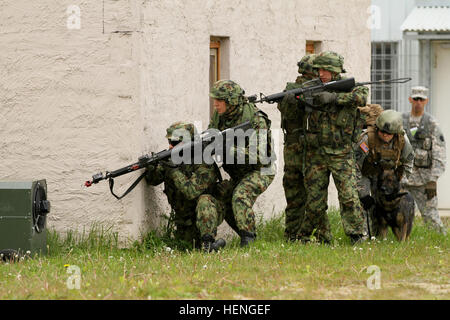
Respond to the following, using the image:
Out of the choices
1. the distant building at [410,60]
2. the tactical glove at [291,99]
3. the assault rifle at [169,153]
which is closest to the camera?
the assault rifle at [169,153]

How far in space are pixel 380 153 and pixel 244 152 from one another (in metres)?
1.57

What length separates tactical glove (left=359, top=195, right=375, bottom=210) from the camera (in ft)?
32.7

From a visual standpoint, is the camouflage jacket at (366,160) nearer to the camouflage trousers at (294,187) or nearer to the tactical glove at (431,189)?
the camouflage trousers at (294,187)

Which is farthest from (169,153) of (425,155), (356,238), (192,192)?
(425,155)

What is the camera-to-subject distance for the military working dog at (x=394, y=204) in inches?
398

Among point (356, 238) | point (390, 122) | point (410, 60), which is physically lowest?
point (356, 238)

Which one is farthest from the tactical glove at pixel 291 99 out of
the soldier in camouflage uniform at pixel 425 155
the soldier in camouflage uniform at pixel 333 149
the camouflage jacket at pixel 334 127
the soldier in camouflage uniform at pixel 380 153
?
the soldier in camouflage uniform at pixel 425 155

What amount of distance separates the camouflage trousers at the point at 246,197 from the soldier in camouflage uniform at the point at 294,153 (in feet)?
1.63

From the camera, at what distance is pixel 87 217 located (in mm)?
9414

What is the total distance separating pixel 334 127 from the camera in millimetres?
9586

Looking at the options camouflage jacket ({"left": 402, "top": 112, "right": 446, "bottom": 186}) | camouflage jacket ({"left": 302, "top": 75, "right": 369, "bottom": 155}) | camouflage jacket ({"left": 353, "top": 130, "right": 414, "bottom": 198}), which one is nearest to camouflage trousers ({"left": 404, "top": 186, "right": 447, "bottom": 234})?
camouflage jacket ({"left": 402, "top": 112, "right": 446, "bottom": 186})

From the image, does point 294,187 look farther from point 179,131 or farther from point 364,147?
point 179,131

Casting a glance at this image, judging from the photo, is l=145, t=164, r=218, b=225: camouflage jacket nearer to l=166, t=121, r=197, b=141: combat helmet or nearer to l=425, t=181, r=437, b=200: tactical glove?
l=166, t=121, r=197, b=141: combat helmet
